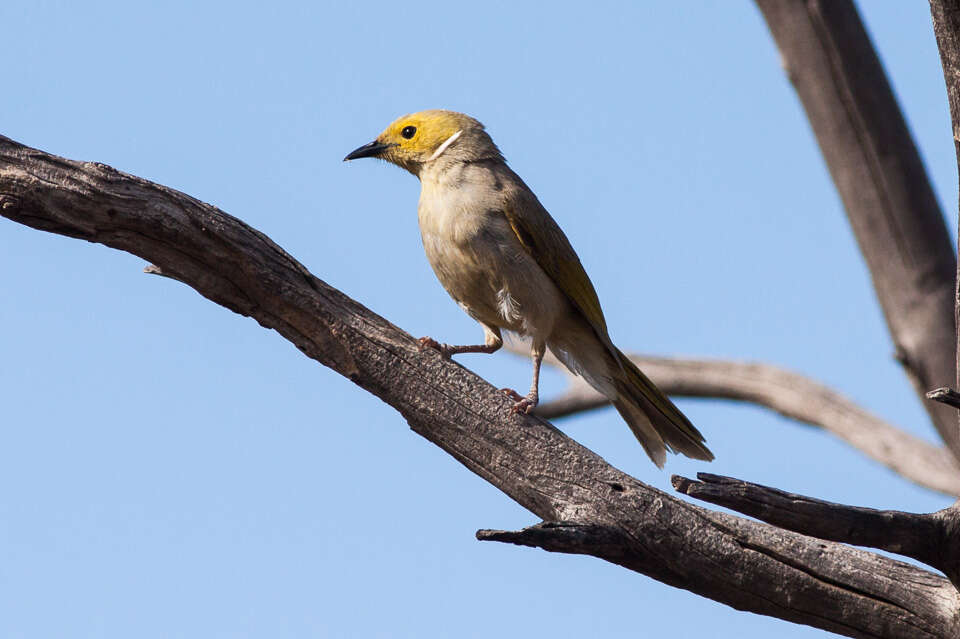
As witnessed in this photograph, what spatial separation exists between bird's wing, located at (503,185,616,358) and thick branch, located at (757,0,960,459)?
2.24 meters

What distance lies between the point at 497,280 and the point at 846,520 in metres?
2.53

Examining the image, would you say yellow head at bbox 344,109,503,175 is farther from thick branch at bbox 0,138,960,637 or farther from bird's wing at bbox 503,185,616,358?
thick branch at bbox 0,138,960,637

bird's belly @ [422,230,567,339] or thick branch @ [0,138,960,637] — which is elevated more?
bird's belly @ [422,230,567,339]

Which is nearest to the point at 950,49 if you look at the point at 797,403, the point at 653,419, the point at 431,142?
the point at 653,419

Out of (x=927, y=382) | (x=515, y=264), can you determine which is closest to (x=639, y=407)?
(x=515, y=264)

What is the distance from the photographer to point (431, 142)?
24.1ft

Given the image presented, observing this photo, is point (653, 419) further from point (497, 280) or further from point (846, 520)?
point (846, 520)

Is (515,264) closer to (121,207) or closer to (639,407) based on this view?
(639,407)

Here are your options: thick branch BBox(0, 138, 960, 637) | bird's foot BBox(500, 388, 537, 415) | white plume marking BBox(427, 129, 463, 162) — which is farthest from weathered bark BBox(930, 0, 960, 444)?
white plume marking BBox(427, 129, 463, 162)

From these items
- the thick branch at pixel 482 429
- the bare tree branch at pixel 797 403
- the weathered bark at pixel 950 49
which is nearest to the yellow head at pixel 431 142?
the thick branch at pixel 482 429

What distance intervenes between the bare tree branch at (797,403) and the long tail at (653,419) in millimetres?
3312

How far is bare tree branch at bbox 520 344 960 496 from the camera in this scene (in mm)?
9734

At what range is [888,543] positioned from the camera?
4.71 meters

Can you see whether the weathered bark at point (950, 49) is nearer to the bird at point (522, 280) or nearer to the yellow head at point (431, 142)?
the bird at point (522, 280)
